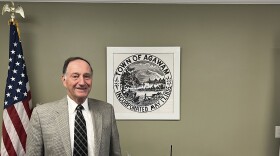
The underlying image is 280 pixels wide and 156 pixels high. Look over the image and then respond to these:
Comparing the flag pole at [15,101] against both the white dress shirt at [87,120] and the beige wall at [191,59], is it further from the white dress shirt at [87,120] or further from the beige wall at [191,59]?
the white dress shirt at [87,120]

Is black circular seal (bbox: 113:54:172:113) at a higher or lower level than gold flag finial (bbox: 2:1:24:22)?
lower

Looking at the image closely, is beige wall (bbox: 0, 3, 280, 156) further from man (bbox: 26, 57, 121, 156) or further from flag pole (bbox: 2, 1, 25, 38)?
man (bbox: 26, 57, 121, 156)

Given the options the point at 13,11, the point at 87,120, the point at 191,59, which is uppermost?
the point at 13,11

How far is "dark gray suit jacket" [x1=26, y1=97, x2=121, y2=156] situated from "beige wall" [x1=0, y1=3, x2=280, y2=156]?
38.0 inches

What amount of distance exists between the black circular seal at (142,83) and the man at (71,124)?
0.89 meters

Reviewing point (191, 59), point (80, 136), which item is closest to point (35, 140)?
point (80, 136)

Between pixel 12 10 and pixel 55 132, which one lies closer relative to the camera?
pixel 55 132

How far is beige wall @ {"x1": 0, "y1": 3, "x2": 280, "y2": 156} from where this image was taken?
2682mm

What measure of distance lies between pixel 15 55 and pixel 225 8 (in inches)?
76.4

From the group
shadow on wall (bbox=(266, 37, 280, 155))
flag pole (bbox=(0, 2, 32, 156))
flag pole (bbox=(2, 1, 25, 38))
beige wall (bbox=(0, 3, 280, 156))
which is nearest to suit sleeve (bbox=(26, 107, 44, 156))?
flag pole (bbox=(0, 2, 32, 156))

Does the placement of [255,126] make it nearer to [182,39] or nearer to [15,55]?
[182,39]

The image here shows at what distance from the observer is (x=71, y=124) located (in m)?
1.76

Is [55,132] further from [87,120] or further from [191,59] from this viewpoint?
[191,59]

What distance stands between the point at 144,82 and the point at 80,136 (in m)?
1.12
